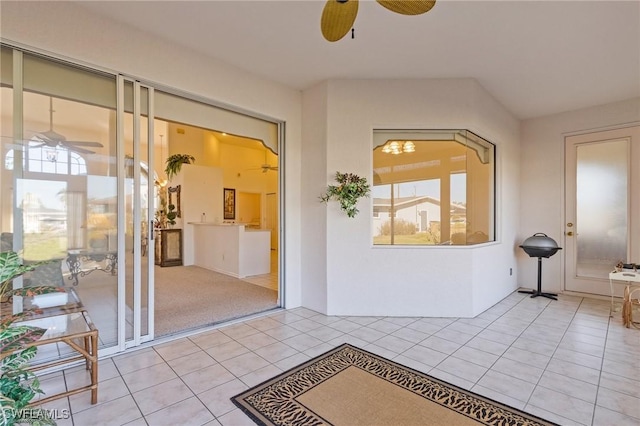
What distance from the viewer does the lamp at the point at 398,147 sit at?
390 cm

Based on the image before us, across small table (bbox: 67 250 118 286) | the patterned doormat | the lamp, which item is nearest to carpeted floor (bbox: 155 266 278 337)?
small table (bbox: 67 250 118 286)

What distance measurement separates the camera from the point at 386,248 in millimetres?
3730

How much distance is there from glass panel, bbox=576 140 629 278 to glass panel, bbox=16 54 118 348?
6.31m

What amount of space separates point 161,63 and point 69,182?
1385 mm

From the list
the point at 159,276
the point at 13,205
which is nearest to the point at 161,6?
the point at 13,205

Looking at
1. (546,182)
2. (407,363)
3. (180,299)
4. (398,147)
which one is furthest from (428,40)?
(180,299)

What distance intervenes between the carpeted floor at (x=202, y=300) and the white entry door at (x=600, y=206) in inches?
188

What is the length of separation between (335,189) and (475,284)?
2.09 metres

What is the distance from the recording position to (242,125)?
376cm

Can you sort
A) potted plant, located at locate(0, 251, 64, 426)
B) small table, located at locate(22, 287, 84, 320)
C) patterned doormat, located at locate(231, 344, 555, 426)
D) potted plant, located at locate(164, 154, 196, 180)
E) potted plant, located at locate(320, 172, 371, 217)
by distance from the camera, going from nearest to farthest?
potted plant, located at locate(0, 251, 64, 426) → patterned doormat, located at locate(231, 344, 555, 426) → small table, located at locate(22, 287, 84, 320) → potted plant, located at locate(320, 172, 371, 217) → potted plant, located at locate(164, 154, 196, 180)

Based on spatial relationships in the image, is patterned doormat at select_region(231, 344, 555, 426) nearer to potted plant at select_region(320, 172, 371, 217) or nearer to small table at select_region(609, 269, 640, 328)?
potted plant at select_region(320, 172, 371, 217)

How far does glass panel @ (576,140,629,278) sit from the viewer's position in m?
4.45

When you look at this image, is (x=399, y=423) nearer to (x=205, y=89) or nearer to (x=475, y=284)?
(x=475, y=284)

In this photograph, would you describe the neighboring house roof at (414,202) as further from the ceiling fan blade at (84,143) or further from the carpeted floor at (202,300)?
the ceiling fan blade at (84,143)
